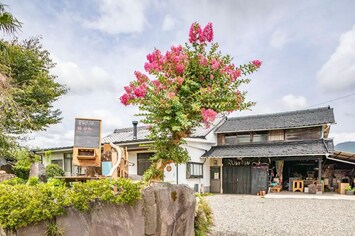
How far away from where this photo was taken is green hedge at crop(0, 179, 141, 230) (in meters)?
2.95

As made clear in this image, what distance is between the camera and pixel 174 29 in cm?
667

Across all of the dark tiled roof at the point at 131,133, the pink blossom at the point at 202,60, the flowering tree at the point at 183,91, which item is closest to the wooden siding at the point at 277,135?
the dark tiled roof at the point at 131,133

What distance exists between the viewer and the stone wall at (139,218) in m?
3.24

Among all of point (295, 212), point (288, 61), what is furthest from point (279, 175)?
point (288, 61)

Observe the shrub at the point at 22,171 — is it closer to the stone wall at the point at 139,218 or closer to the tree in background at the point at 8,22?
the tree in background at the point at 8,22

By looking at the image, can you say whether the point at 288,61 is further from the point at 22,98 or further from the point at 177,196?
the point at 22,98

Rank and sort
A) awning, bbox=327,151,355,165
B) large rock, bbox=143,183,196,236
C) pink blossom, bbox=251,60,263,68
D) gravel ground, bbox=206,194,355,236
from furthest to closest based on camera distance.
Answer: awning, bbox=327,151,355,165 → gravel ground, bbox=206,194,355,236 → pink blossom, bbox=251,60,263,68 → large rock, bbox=143,183,196,236

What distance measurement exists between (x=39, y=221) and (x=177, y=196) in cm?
205

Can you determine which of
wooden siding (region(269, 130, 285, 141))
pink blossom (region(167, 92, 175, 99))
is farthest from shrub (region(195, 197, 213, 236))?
wooden siding (region(269, 130, 285, 141))

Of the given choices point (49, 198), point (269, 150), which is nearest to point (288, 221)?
point (49, 198)

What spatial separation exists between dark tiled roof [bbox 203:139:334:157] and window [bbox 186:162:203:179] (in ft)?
3.07

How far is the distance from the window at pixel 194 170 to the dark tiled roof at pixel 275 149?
936 mm

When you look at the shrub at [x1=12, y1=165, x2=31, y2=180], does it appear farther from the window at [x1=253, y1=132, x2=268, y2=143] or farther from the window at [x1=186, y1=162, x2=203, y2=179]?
the window at [x1=253, y1=132, x2=268, y2=143]

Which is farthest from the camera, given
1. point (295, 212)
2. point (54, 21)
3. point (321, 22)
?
point (295, 212)
